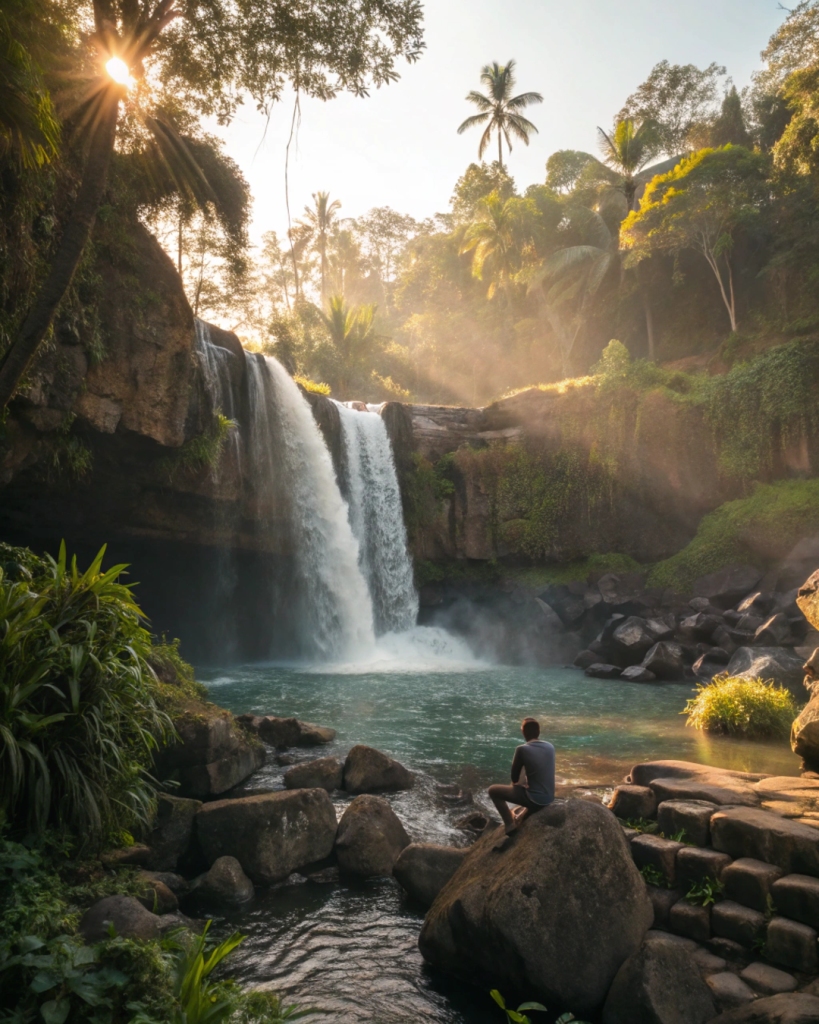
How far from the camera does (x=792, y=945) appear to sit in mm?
3969

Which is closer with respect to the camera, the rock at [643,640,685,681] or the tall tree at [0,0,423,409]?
the tall tree at [0,0,423,409]

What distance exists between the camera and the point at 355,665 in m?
18.6

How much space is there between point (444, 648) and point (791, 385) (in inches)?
571

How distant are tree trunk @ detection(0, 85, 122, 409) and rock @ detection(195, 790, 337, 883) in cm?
453

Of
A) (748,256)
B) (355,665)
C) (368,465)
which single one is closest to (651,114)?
(748,256)

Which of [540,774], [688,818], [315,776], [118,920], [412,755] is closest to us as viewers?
[118,920]

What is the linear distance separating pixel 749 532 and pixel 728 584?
2409 mm

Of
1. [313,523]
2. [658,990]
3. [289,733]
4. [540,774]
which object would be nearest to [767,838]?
[658,990]

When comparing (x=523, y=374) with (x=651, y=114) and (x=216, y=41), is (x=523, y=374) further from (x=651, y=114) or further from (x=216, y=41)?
(x=216, y=41)

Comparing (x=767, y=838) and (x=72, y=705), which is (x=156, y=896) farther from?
(x=767, y=838)

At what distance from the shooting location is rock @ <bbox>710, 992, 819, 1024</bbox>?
3338 mm

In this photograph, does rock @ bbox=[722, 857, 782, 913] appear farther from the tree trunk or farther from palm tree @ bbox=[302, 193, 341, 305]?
palm tree @ bbox=[302, 193, 341, 305]

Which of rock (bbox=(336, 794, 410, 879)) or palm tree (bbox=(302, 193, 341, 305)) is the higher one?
palm tree (bbox=(302, 193, 341, 305))

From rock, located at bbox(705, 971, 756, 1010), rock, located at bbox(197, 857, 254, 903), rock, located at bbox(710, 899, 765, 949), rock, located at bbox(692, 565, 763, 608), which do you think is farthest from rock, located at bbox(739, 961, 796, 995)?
rock, located at bbox(692, 565, 763, 608)
